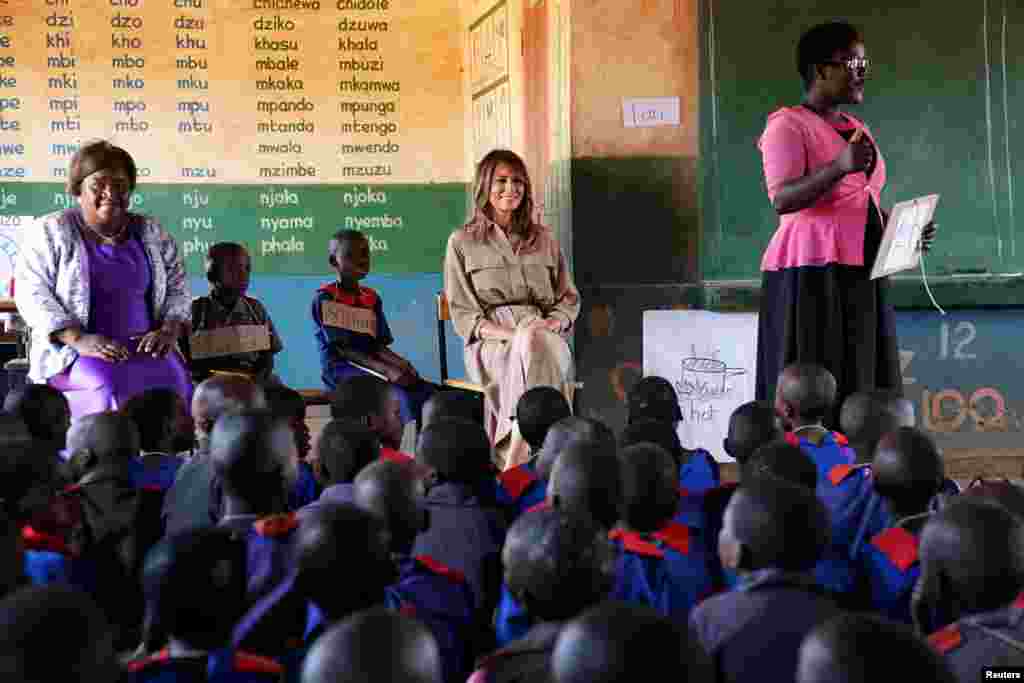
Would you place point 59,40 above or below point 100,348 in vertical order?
above

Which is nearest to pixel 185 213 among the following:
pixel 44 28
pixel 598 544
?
pixel 44 28

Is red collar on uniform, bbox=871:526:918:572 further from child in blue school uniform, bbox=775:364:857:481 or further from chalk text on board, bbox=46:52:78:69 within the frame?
chalk text on board, bbox=46:52:78:69

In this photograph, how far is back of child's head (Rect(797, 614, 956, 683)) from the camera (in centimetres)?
108

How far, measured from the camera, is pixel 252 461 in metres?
2.10

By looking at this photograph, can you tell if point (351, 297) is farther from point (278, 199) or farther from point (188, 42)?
point (188, 42)

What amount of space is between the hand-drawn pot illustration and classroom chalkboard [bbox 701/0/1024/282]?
389 millimetres

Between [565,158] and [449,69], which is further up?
[449,69]

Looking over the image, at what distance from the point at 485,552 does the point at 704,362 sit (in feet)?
10.0

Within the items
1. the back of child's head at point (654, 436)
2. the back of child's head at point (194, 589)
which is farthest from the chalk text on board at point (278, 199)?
the back of child's head at point (194, 589)

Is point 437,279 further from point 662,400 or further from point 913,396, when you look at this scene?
point 662,400

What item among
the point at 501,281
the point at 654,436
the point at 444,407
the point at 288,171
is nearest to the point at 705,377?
the point at 501,281

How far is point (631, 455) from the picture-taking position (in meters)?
2.12

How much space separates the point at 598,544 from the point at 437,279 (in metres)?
4.96

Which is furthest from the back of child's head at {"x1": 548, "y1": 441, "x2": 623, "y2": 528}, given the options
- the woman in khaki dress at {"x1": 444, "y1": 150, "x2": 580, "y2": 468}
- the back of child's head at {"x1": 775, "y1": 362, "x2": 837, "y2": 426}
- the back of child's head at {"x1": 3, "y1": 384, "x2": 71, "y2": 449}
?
the woman in khaki dress at {"x1": 444, "y1": 150, "x2": 580, "y2": 468}
